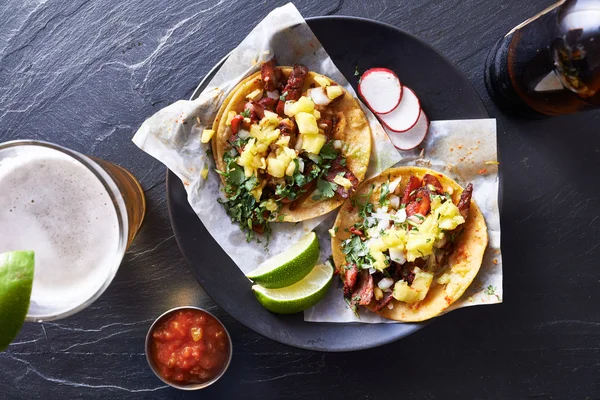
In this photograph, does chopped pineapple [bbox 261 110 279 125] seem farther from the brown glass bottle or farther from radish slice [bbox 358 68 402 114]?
the brown glass bottle

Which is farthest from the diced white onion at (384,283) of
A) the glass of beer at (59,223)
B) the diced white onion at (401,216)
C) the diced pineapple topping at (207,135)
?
the glass of beer at (59,223)

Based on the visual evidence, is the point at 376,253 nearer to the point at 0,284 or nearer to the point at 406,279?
the point at 406,279

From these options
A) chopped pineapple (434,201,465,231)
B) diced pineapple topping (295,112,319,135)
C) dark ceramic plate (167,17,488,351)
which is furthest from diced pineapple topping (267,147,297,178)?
chopped pineapple (434,201,465,231)

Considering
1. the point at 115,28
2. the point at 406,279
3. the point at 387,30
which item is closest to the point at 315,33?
the point at 387,30

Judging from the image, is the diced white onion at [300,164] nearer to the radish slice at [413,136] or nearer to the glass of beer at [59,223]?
the radish slice at [413,136]

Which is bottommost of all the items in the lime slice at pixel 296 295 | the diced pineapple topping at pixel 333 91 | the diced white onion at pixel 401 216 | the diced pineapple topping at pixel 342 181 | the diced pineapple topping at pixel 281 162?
the diced white onion at pixel 401 216

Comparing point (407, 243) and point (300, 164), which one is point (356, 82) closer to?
point (300, 164)
